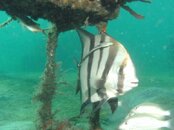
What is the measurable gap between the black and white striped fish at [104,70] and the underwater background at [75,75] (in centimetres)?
24

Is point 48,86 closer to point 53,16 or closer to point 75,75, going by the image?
point 53,16

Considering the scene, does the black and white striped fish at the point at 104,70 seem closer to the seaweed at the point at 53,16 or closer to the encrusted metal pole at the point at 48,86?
the seaweed at the point at 53,16

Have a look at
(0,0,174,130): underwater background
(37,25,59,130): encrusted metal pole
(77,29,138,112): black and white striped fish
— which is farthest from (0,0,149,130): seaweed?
(77,29,138,112): black and white striped fish

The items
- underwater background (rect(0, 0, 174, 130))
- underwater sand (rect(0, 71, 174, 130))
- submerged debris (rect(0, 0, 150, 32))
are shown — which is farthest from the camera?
underwater background (rect(0, 0, 174, 130))

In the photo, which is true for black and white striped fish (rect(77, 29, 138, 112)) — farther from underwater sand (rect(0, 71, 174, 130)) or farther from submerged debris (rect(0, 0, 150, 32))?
underwater sand (rect(0, 71, 174, 130))

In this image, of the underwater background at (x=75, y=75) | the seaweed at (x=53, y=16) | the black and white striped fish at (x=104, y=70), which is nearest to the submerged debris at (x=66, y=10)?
the seaweed at (x=53, y=16)

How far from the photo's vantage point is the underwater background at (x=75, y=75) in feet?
25.6

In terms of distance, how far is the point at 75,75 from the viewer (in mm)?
23438

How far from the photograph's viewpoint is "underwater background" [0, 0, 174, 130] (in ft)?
25.6

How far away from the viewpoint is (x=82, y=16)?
4586mm

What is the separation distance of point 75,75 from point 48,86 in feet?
60.5

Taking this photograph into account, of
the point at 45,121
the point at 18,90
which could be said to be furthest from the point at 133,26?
the point at 45,121

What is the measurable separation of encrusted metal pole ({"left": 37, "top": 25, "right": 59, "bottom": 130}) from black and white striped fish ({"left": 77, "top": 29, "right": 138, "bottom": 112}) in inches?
54.3

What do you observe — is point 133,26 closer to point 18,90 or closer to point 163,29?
point 163,29
